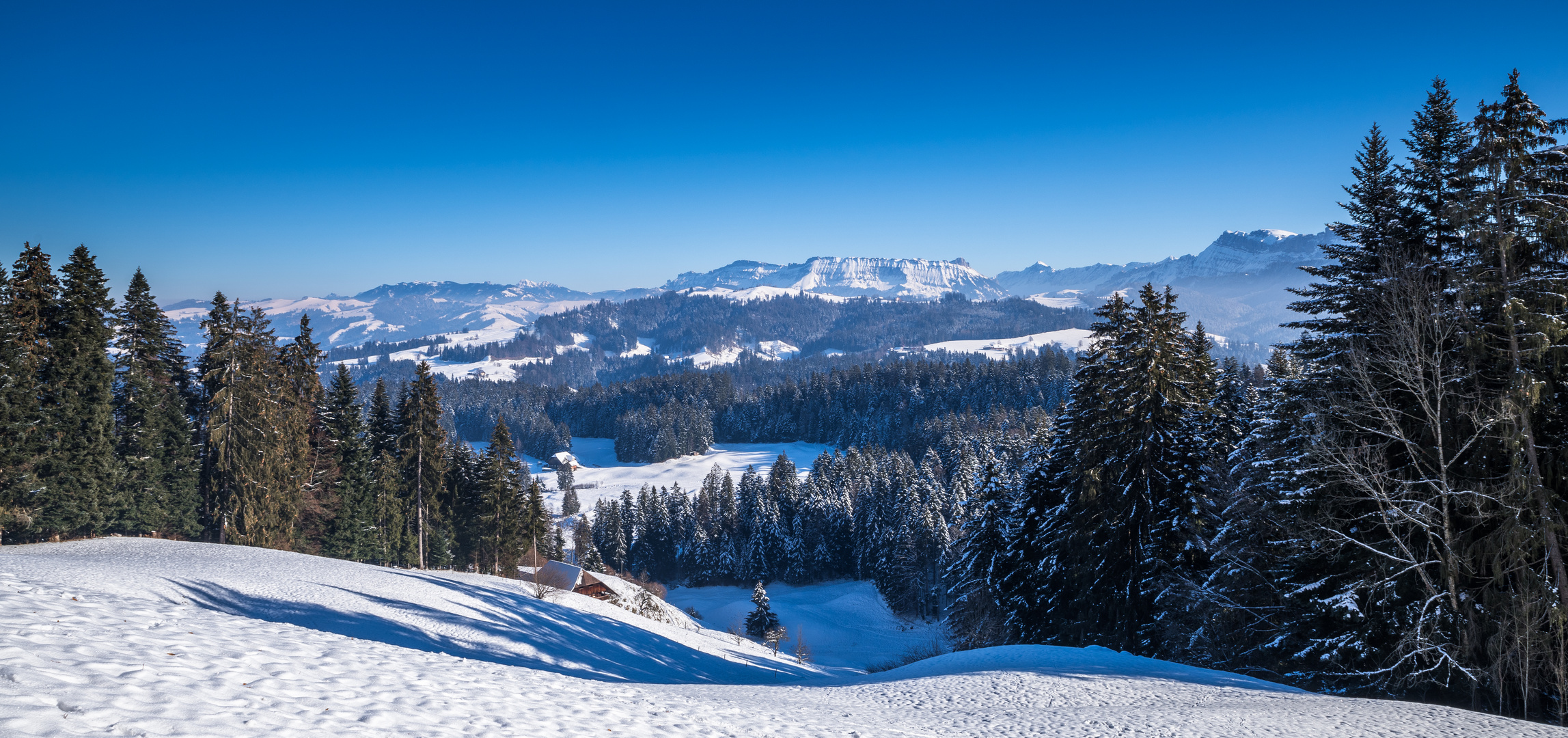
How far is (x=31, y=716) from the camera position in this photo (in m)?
5.31

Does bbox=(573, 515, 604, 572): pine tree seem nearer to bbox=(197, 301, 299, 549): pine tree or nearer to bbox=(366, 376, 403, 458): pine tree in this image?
bbox=(366, 376, 403, 458): pine tree

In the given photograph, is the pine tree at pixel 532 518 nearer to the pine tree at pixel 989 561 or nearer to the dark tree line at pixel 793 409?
the pine tree at pixel 989 561

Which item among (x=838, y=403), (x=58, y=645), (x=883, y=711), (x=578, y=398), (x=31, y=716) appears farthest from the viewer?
(x=578, y=398)

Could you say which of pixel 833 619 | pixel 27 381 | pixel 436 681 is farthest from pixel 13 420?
pixel 833 619

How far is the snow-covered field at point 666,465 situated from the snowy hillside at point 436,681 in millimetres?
89495

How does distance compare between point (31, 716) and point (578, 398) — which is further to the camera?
point (578, 398)

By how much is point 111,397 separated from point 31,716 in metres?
31.1

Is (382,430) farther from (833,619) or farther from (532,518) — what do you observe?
(833,619)

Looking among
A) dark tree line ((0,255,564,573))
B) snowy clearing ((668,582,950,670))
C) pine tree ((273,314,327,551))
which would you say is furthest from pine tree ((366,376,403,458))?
snowy clearing ((668,582,950,670))

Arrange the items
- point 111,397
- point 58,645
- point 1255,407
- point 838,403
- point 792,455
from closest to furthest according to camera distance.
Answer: point 58,645 → point 1255,407 → point 111,397 → point 792,455 → point 838,403

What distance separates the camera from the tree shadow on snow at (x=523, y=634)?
18.4m

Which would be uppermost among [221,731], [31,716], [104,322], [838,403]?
[104,322]

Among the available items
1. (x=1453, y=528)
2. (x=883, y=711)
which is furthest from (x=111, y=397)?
(x=1453, y=528)

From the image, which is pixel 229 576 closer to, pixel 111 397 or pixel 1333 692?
pixel 111 397
